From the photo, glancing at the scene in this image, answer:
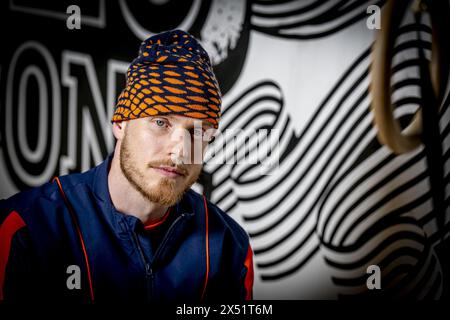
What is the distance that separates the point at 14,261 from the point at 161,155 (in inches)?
15.3

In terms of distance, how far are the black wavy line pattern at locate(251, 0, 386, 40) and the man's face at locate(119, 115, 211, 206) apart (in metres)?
0.67

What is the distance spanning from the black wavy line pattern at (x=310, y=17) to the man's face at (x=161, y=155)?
2.20 feet

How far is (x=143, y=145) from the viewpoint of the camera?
866 millimetres

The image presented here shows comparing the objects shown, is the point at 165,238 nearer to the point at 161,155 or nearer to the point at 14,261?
the point at 161,155

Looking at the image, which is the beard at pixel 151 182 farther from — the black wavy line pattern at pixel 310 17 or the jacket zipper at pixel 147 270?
the black wavy line pattern at pixel 310 17

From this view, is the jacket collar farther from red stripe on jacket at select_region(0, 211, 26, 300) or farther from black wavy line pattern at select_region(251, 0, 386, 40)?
black wavy line pattern at select_region(251, 0, 386, 40)

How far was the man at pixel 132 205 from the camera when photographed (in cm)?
84

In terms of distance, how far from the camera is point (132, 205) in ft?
2.95

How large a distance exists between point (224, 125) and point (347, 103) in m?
0.46

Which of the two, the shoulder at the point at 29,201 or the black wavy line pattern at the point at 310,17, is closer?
the shoulder at the point at 29,201

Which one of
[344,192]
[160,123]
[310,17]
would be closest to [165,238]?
[160,123]

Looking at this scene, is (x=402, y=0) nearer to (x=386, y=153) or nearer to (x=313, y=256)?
(x=386, y=153)

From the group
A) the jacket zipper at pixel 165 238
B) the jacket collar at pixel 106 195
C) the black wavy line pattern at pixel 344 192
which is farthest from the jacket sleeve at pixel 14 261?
the black wavy line pattern at pixel 344 192
